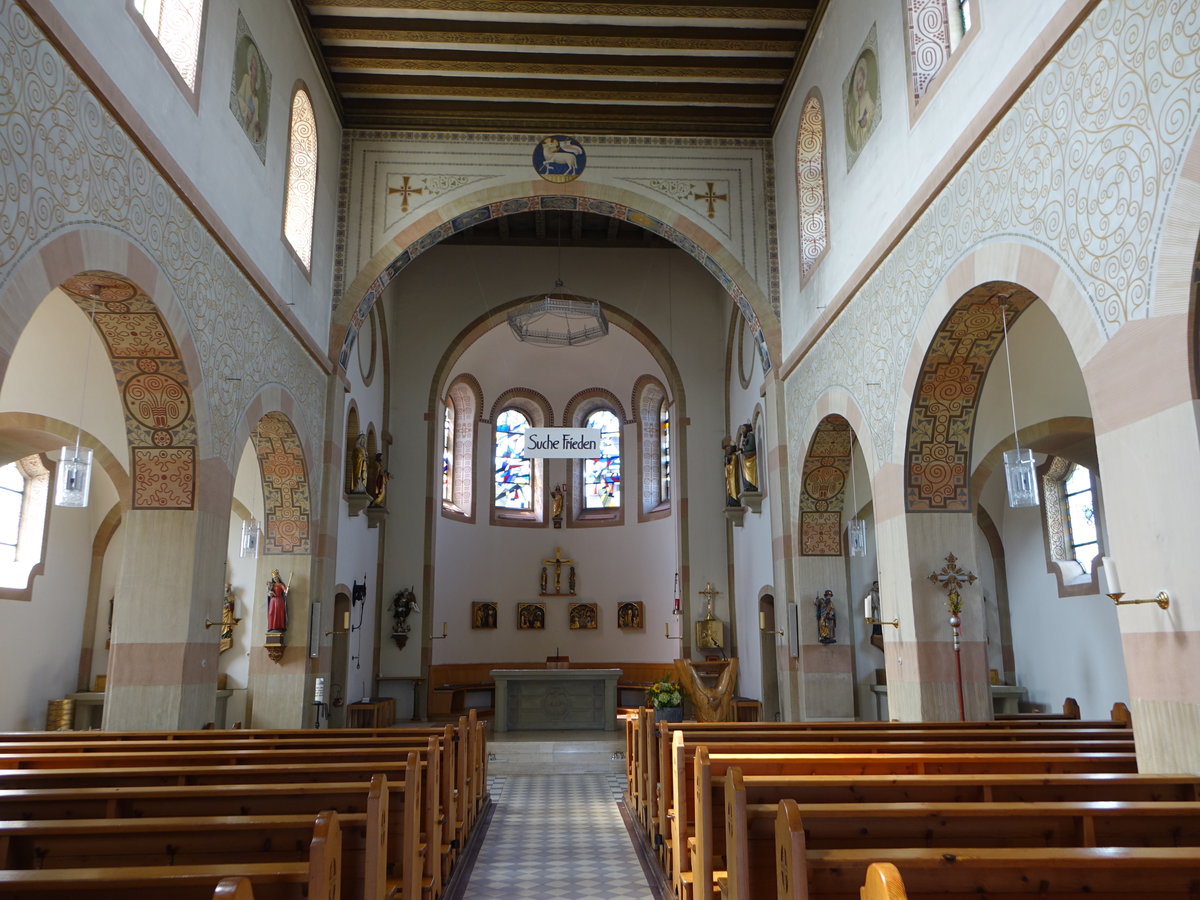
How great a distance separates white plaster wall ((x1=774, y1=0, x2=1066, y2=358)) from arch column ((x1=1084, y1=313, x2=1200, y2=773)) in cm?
223

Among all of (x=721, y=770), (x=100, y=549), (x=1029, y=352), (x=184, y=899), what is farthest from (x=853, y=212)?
(x=100, y=549)

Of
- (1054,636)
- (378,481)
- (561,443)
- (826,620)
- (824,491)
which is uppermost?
(378,481)

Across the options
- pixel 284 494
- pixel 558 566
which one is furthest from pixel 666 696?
pixel 558 566

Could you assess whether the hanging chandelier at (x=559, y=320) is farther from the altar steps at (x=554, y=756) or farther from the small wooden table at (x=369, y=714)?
the altar steps at (x=554, y=756)

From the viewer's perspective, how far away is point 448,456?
19.3m

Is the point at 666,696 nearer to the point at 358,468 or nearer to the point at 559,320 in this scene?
the point at 358,468

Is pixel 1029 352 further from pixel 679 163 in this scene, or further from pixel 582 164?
pixel 582 164

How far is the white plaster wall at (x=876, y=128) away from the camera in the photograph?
6.28 meters

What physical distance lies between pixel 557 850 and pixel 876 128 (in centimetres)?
671

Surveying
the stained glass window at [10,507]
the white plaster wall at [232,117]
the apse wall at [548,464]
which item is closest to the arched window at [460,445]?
the apse wall at [548,464]

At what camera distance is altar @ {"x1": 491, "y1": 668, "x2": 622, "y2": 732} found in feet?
49.0

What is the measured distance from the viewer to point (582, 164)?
1260cm

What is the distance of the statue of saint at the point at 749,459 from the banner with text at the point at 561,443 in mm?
2973

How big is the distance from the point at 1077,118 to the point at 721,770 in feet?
12.9
